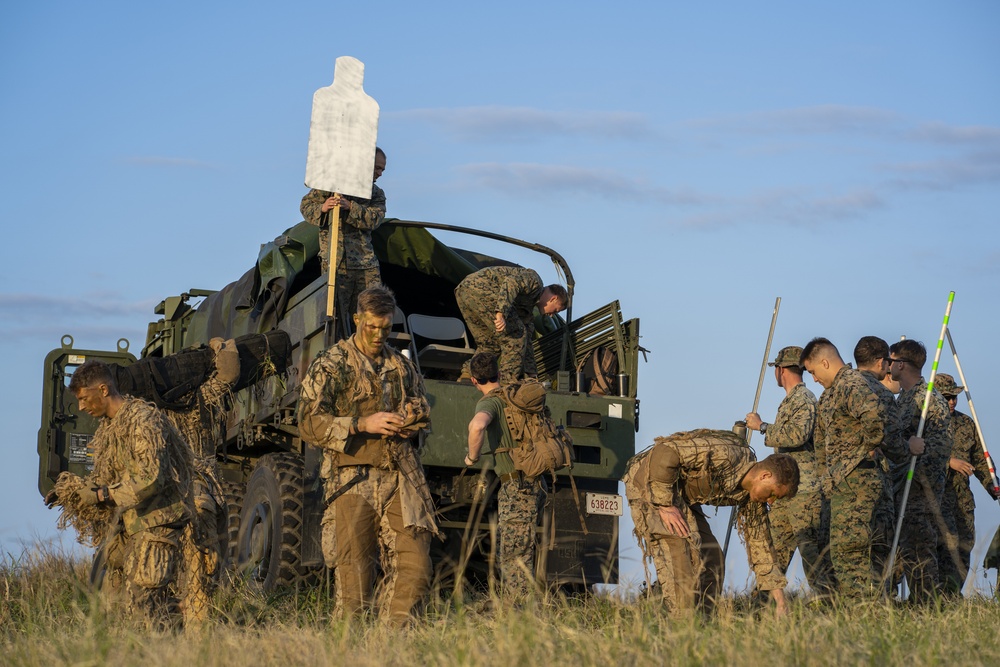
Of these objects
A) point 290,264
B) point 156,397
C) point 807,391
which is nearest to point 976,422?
point 807,391

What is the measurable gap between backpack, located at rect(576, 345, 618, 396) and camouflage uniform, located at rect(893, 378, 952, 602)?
2031 millimetres


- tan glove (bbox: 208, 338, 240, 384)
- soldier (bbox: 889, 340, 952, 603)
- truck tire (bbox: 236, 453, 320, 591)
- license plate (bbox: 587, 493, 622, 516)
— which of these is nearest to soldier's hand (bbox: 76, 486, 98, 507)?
truck tire (bbox: 236, 453, 320, 591)

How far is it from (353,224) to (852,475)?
3.81m

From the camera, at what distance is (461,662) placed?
5.37 meters

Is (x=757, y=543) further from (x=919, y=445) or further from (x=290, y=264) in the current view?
(x=290, y=264)

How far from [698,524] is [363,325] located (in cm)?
214

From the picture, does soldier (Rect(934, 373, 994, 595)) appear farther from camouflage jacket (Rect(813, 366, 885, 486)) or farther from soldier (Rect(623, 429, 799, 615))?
soldier (Rect(623, 429, 799, 615))

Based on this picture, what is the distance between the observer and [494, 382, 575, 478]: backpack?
28.9ft

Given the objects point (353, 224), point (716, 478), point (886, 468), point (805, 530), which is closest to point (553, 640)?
point (716, 478)

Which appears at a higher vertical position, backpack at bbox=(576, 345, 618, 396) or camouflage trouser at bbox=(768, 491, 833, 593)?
backpack at bbox=(576, 345, 618, 396)

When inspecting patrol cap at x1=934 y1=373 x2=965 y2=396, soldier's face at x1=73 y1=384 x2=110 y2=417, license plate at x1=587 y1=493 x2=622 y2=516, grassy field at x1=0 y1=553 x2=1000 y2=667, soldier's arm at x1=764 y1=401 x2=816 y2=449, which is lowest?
grassy field at x1=0 y1=553 x2=1000 y2=667

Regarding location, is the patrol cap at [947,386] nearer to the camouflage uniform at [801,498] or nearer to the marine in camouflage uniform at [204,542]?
the camouflage uniform at [801,498]

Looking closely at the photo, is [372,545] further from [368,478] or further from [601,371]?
[601,371]

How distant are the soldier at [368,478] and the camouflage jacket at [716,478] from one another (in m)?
1.21
